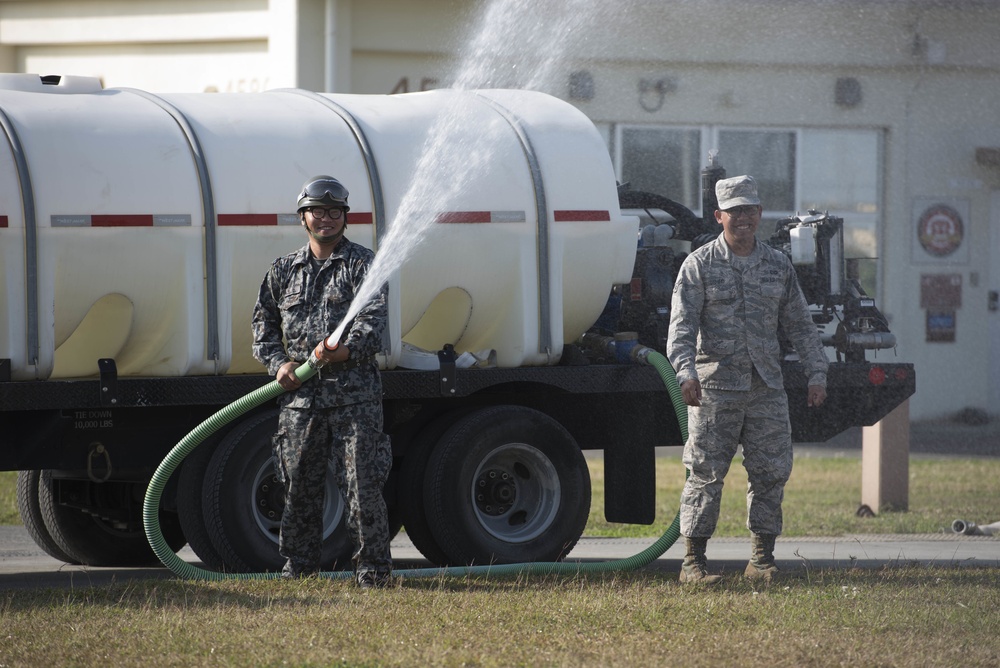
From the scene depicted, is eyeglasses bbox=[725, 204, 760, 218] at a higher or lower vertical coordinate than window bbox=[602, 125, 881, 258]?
lower

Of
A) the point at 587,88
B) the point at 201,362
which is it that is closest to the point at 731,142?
the point at 587,88

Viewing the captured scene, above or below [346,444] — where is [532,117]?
above

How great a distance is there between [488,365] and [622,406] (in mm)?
905

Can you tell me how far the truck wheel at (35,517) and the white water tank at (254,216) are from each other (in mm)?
1666

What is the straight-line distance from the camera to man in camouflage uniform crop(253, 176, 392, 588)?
23.8ft

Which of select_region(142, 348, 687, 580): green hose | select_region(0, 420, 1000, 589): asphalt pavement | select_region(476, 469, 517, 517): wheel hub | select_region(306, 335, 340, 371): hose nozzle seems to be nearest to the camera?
select_region(306, 335, 340, 371): hose nozzle

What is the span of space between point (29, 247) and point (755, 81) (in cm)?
1170

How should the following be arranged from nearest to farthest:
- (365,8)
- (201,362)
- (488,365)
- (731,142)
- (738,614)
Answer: (738,614), (201,362), (488,365), (365,8), (731,142)

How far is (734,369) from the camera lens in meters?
7.76

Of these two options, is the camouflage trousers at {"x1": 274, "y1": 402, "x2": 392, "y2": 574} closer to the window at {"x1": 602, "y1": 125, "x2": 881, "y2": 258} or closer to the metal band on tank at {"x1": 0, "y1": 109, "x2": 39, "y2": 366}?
the metal band on tank at {"x1": 0, "y1": 109, "x2": 39, "y2": 366}

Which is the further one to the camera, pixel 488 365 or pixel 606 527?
pixel 606 527

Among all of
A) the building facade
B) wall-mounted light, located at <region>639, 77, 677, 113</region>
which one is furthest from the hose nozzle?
wall-mounted light, located at <region>639, 77, 677, 113</region>

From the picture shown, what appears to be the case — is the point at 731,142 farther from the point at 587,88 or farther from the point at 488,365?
the point at 488,365

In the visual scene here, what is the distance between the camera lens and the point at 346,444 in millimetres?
7309
